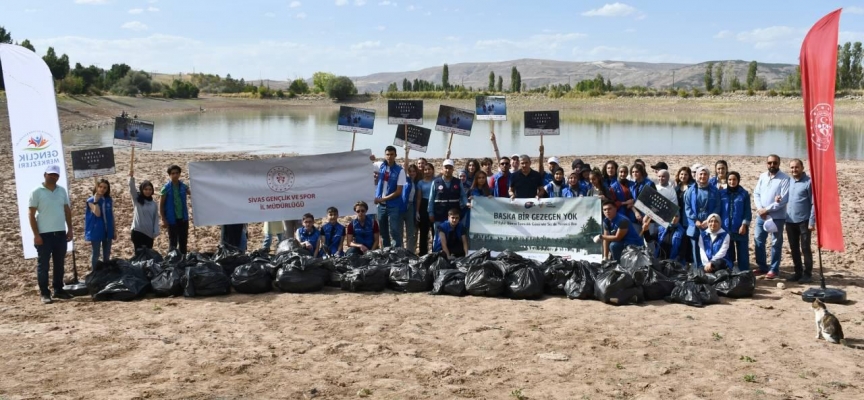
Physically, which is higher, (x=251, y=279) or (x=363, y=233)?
(x=363, y=233)

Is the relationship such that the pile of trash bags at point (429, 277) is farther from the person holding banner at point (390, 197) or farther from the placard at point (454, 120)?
the placard at point (454, 120)

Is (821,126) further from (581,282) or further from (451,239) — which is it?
(451,239)

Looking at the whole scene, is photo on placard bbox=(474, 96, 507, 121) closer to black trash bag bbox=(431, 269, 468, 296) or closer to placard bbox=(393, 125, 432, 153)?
placard bbox=(393, 125, 432, 153)

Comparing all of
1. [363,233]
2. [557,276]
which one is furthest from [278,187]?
[557,276]

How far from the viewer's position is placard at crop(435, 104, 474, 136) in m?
11.7

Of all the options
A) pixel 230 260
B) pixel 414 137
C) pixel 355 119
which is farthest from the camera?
pixel 414 137

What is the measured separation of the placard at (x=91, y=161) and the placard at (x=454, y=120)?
469 cm

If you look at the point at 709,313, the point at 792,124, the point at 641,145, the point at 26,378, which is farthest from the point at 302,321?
the point at 792,124

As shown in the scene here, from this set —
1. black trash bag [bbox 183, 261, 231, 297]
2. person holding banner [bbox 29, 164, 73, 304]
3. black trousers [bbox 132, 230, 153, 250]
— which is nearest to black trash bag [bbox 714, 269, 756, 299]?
black trash bag [bbox 183, 261, 231, 297]

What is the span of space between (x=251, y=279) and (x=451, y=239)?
2.61 m

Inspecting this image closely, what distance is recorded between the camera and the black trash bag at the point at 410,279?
8.53m

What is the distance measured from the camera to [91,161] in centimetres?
949

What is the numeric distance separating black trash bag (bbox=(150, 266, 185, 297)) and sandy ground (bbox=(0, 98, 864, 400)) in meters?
0.15

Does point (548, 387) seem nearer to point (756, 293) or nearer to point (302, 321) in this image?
point (302, 321)
